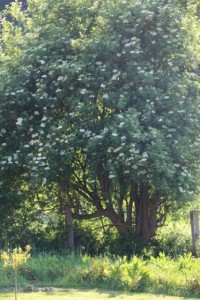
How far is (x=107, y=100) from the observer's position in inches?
440

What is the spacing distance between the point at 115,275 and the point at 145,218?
4.80 m

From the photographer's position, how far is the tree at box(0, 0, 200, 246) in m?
10.8

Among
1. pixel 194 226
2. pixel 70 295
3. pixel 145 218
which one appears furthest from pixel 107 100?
pixel 70 295

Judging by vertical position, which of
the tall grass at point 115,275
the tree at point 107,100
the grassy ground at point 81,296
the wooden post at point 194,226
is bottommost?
the grassy ground at point 81,296

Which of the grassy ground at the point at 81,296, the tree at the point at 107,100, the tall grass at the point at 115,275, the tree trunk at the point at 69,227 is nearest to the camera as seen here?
the grassy ground at the point at 81,296

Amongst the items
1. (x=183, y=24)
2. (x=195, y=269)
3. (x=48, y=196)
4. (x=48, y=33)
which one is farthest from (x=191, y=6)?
(x=195, y=269)

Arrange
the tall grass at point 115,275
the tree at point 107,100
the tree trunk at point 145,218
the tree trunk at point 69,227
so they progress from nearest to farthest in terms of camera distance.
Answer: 1. the tall grass at point 115,275
2. the tree at point 107,100
3. the tree trunk at point 145,218
4. the tree trunk at point 69,227

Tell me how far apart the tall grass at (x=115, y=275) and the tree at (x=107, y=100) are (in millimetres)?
2226

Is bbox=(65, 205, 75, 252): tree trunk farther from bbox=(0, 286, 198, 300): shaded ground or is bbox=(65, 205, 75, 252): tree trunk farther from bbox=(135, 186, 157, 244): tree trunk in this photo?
bbox=(0, 286, 198, 300): shaded ground

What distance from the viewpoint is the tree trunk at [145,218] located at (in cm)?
1303

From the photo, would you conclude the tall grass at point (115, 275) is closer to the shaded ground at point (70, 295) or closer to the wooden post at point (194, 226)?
the shaded ground at point (70, 295)

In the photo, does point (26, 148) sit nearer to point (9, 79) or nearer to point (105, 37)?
point (9, 79)

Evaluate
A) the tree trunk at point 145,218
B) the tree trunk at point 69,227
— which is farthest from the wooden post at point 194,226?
the tree trunk at point 69,227

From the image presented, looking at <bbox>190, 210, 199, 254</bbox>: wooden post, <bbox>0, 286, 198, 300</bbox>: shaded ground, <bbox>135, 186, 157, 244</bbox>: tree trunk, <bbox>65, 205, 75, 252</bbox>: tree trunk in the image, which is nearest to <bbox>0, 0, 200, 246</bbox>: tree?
<bbox>135, 186, 157, 244</bbox>: tree trunk
